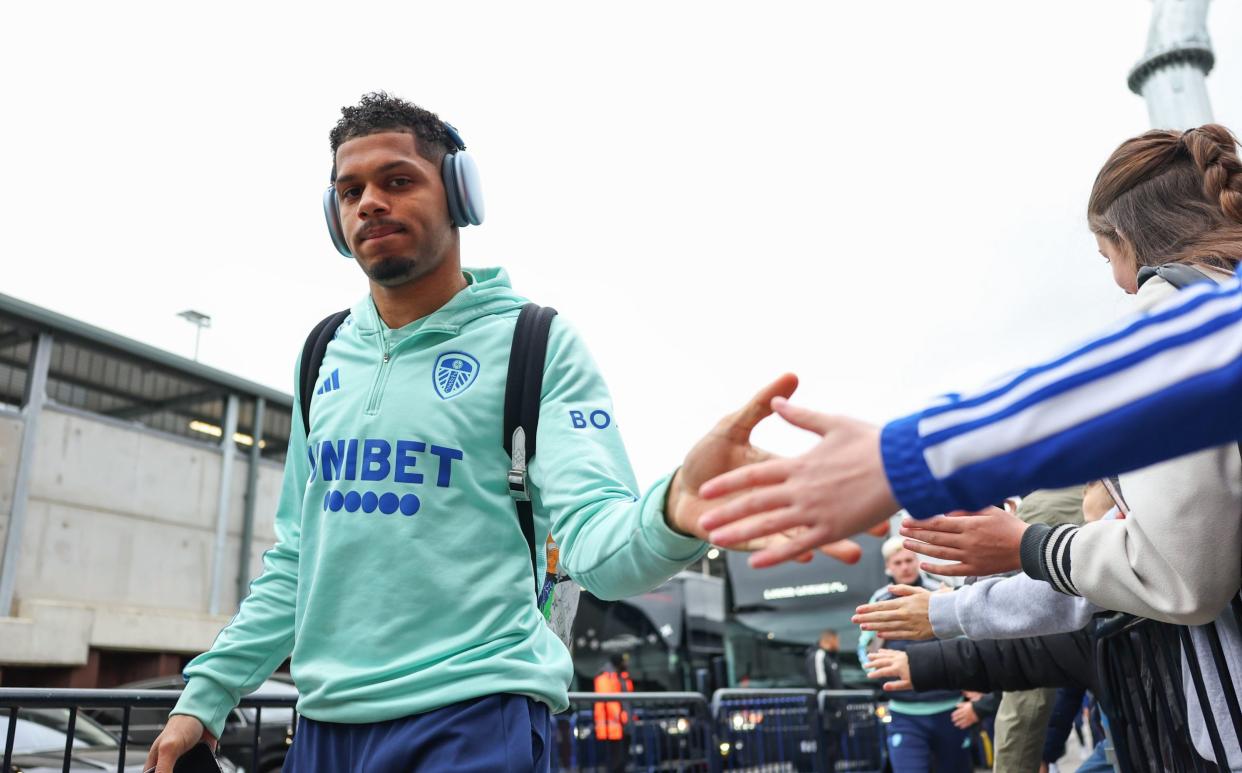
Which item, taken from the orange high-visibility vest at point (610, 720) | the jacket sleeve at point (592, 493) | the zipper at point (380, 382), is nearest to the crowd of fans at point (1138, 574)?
Result: the jacket sleeve at point (592, 493)

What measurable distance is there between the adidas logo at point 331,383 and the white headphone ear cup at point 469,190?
1.63 feet

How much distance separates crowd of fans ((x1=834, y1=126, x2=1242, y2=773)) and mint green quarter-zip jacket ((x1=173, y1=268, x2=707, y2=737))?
0.83 metres

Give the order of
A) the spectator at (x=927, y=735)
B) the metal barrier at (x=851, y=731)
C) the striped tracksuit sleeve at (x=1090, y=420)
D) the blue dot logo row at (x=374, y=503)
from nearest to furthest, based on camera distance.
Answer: the striped tracksuit sleeve at (x=1090, y=420), the blue dot logo row at (x=374, y=503), the spectator at (x=927, y=735), the metal barrier at (x=851, y=731)

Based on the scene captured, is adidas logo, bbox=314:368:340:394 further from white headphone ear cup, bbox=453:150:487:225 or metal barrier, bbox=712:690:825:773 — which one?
metal barrier, bbox=712:690:825:773

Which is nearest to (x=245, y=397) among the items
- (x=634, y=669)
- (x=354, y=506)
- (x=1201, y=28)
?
(x=634, y=669)

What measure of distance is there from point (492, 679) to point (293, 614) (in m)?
0.75

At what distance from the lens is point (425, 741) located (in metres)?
1.84

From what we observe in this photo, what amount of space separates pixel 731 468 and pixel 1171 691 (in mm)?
1867

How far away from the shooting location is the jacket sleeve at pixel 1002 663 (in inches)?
129

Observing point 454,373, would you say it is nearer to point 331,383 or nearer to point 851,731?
point 331,383

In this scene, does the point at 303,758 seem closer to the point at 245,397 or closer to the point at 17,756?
the point at 17,756

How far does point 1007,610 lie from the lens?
2.82m

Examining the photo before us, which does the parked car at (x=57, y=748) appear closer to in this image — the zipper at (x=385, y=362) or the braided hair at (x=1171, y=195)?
the zipper at (x=385, y=362)

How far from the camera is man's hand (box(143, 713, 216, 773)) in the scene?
7.14 feet
